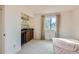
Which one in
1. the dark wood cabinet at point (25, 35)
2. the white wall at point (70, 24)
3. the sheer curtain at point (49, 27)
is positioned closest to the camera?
the white wall at point (70, 24)

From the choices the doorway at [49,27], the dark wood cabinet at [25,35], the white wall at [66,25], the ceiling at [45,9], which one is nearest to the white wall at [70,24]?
the white wall at [66,25]

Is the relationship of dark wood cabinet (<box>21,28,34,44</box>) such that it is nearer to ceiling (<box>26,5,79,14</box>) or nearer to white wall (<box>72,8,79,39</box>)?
ceiling (<box>26,5,79,14</box>)

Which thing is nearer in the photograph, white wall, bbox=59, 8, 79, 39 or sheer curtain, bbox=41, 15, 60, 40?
white wall, bbox=59, 8, 79, 39

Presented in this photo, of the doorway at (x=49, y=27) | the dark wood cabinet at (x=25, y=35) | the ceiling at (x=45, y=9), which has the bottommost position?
the dark wood cabinet at (x=25, y=35)

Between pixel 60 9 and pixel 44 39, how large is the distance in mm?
1292

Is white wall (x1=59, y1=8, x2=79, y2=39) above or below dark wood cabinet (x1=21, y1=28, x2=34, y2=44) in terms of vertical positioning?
above

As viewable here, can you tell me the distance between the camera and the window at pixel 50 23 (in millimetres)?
4160

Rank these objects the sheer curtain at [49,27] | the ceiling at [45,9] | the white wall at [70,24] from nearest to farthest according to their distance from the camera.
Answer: the ceiling at [45,9]
the white wall at [70,24]
the sheer curtain at [49,27]

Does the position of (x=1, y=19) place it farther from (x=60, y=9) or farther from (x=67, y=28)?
(x=67, y=28)

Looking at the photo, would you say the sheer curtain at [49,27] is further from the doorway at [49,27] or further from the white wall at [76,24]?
the white wall at [76,24]

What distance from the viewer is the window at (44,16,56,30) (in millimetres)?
4160

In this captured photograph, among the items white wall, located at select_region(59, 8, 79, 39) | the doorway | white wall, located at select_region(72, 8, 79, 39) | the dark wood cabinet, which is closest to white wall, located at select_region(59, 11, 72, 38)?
white wall, located at select_region(59, 8, 79, 39)

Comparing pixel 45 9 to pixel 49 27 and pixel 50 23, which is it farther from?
pixel 49 27
